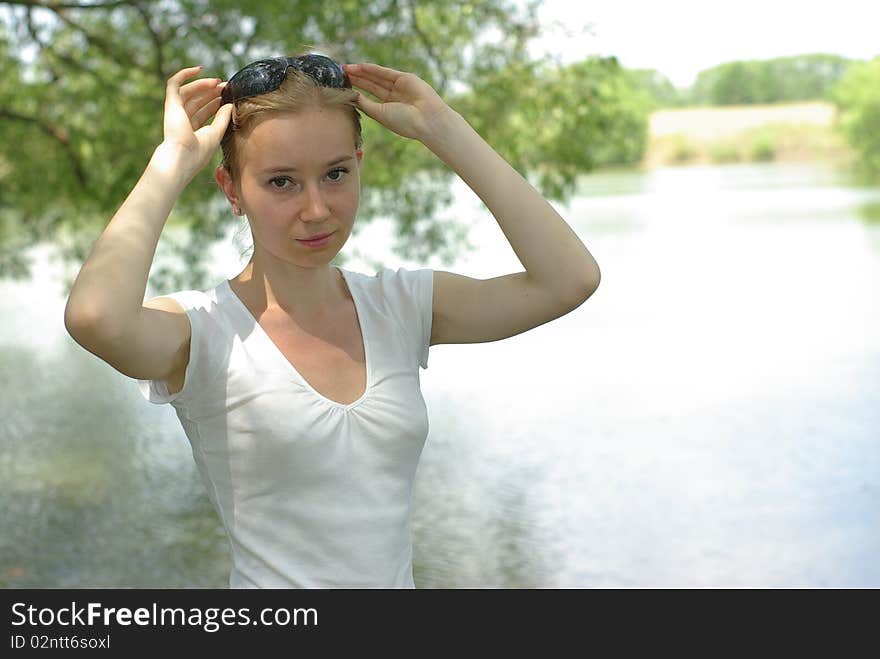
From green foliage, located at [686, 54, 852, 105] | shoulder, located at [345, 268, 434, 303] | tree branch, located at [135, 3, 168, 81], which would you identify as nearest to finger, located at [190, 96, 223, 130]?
shoulder, located at [345, 268, 434, 303]

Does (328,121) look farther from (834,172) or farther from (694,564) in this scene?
(834,172)

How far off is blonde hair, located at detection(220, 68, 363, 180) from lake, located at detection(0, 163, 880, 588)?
621 cm

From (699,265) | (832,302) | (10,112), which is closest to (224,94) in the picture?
(10,112)

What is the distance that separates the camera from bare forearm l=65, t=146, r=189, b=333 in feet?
5.78

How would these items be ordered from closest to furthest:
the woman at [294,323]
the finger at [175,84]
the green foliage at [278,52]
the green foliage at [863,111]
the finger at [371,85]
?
the woman at [294,323]
the finger at [175,84]
the finger at [371,85]
the green foliage at [278,52]
the green foliage at [863,111]

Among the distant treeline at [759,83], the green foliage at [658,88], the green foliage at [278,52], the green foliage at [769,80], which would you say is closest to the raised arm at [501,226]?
the green foliage at [278,52]

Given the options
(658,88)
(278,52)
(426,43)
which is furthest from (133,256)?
(658,88)

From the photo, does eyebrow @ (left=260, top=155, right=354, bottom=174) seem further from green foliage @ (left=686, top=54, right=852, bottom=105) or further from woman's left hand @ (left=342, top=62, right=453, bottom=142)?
green foliage @ (left=686, top=54, right=852, bottom=105)

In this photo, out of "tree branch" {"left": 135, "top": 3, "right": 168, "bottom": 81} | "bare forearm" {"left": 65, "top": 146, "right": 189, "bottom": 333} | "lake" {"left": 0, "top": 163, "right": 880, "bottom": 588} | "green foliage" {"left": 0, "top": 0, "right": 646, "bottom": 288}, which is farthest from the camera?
"lake" {"left": 0, "top": 163, "right": 880, "bottom": 588}

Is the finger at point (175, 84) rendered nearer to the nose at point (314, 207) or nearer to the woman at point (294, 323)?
the woman at point (294, 323)

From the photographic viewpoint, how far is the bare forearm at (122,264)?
1761 millimetres

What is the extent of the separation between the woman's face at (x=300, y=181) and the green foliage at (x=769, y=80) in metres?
32.5

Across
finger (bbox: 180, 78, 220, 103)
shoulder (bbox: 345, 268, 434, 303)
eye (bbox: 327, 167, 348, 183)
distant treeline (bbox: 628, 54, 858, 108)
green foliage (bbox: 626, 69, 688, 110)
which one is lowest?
shoulder (bbox: 345, 268, 434, 303)

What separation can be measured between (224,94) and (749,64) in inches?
1401
